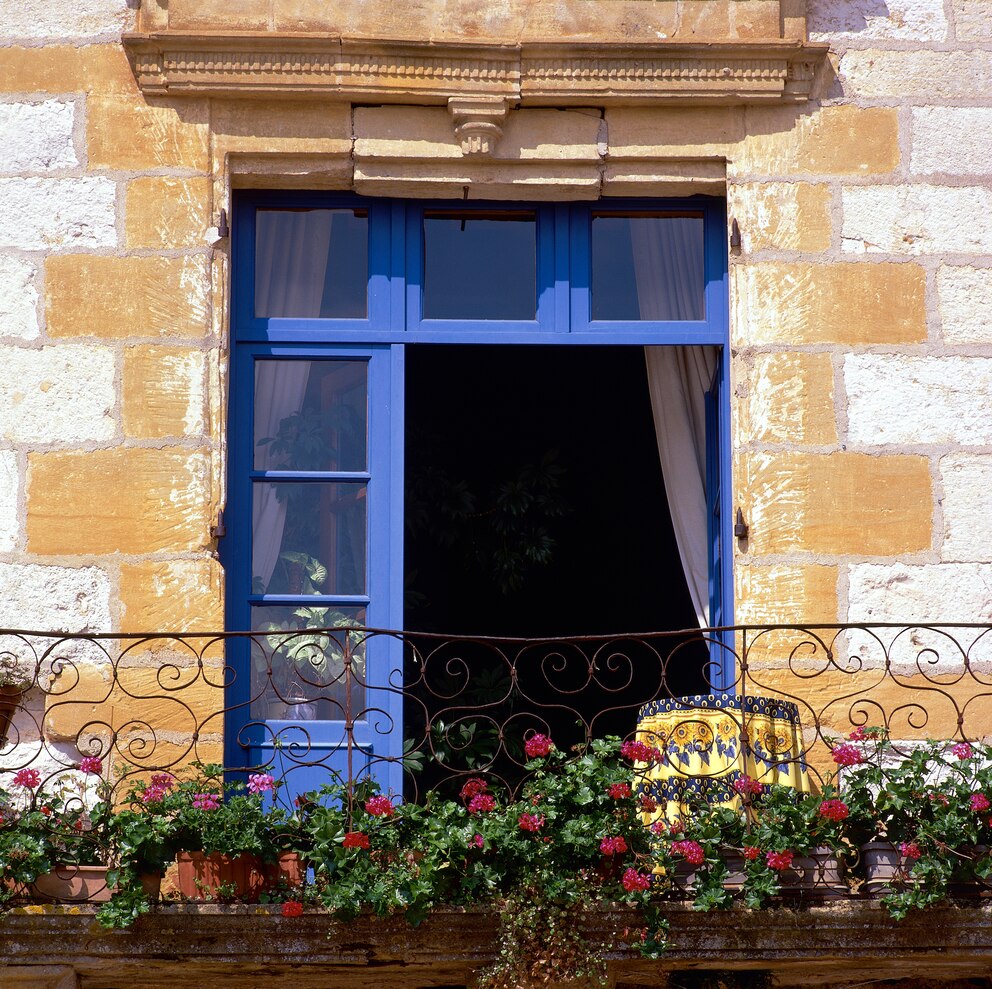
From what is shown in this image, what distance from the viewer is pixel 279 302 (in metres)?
5.85

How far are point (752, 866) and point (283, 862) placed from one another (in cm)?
133

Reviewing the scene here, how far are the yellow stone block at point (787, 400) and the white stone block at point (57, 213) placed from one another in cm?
216

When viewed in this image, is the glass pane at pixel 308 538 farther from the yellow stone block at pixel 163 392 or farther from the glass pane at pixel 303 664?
the yellow stone block at pixel 163 392

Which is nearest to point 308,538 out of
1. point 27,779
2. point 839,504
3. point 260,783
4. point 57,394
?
point 57,394

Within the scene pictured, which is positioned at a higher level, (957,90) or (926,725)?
(957,90)

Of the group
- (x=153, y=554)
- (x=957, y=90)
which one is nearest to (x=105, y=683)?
(x=153, y=554)

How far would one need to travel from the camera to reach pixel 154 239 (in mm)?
5648

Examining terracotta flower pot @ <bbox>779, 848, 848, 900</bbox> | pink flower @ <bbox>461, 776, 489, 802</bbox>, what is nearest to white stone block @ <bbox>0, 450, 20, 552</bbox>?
pink flower @ <bbox>461, 776, 489, 802</bbox>

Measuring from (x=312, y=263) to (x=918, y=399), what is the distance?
2.09 metres

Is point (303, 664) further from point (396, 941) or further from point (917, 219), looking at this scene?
point (917, 219)

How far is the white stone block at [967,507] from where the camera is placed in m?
5.55

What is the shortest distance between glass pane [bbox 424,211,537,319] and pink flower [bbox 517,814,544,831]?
186 centimetres

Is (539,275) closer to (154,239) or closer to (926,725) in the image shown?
(154,239)

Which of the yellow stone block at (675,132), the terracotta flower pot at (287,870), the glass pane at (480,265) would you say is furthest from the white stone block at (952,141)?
the terracotta flower pot at (287,870)
